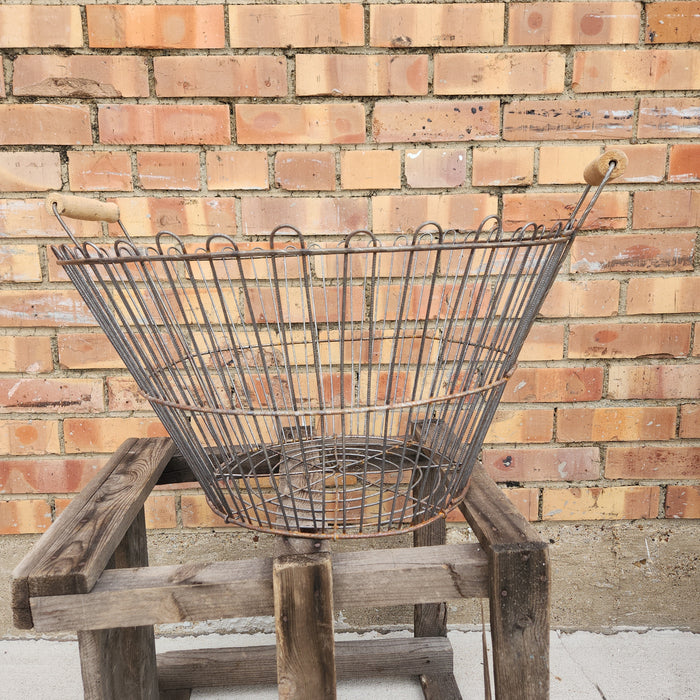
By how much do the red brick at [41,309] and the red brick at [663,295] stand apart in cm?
110

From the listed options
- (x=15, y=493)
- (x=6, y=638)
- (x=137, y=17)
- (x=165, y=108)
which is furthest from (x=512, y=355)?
(x=6, y=638)

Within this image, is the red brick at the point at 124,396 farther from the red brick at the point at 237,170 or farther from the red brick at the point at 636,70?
the red brick at the point at 636,70

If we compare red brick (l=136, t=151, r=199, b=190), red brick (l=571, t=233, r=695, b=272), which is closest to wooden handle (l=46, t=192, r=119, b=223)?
red brick (l=136, t=151, r=199, b=190)

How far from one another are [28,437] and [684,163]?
1442mm

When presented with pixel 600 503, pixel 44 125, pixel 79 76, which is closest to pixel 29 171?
pixel 44 125

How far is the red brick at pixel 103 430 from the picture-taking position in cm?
125

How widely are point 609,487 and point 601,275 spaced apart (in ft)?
1.51

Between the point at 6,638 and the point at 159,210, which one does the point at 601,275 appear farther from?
the point at 6,638

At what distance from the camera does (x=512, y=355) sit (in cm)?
73

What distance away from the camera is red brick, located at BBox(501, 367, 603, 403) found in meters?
1.25

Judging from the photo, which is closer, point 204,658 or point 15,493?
point 204,658

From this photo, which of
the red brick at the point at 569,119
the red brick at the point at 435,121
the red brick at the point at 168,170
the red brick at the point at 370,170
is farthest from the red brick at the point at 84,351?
the red brick at the point at 569,119

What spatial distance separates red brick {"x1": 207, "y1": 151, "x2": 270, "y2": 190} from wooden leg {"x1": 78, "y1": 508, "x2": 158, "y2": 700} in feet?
2.08

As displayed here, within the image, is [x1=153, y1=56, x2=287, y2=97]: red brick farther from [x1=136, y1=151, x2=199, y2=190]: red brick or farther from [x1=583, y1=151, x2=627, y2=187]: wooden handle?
[x1=583, y1=151, x2=627, y2=187]: wooden handle
